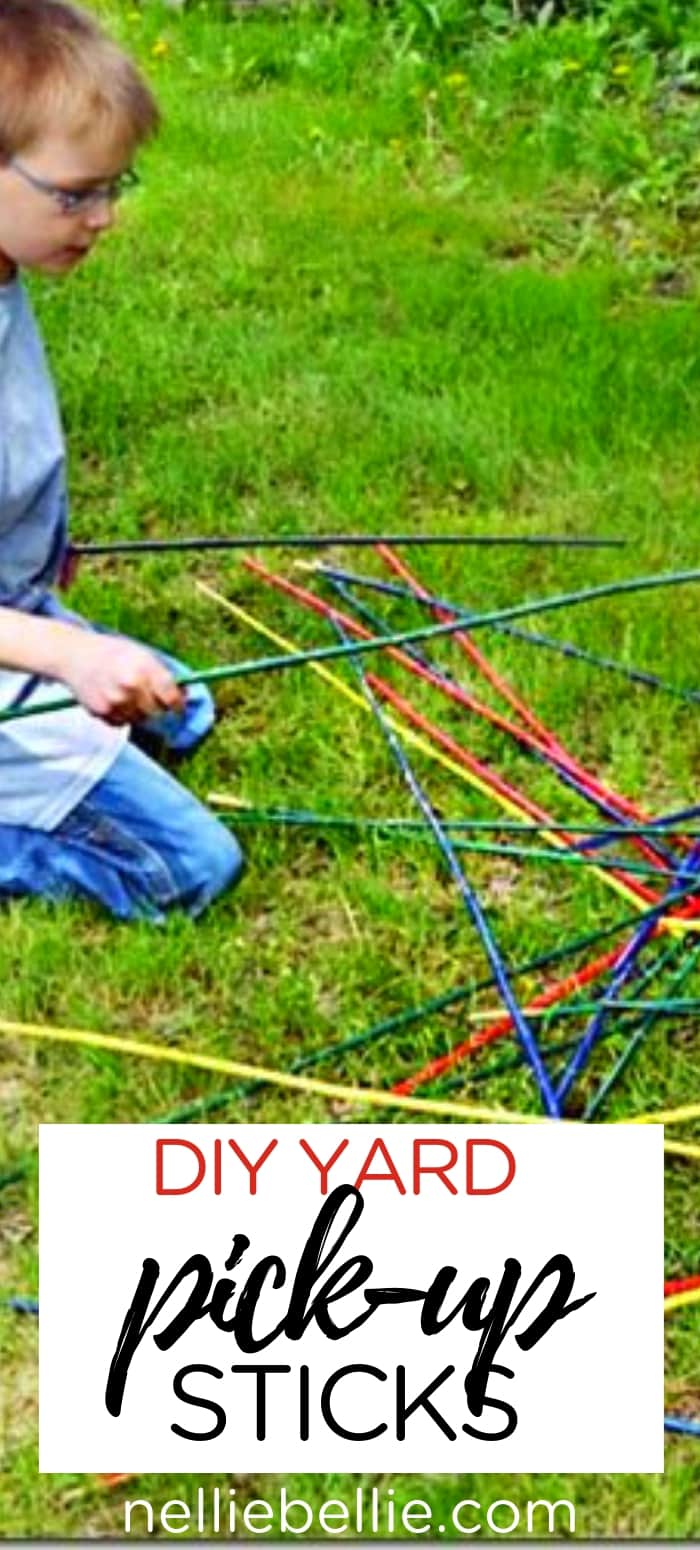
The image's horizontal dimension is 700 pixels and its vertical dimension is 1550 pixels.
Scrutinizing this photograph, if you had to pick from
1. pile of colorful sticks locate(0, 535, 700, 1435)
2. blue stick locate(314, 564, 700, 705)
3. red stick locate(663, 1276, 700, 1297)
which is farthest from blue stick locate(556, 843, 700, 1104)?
blue stick locate(314, 564, 700, 705)

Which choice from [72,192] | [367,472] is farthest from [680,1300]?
[367,472]

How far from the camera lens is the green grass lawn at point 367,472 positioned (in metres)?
2.16

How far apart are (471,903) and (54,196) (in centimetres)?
84

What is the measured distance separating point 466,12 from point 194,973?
3.32 m

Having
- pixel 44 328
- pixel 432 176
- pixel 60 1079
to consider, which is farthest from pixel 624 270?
pixel 60 1079

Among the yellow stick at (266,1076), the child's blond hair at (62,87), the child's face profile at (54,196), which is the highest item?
the child's blond hair at (62,87)

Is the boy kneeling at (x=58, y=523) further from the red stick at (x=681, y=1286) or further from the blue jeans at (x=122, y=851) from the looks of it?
the red stick at (x=681, y=1286)

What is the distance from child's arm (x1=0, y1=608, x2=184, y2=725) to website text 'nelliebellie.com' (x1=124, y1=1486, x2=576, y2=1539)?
2.37ft

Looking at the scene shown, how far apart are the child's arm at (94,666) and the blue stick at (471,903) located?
1.33 ft

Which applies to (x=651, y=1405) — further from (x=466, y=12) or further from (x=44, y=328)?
(x=466, y=12)

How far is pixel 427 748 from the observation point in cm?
262

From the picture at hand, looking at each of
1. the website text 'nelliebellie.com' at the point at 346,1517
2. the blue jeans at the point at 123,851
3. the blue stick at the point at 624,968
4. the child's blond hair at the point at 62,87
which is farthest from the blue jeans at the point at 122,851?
the website text 'nelliebellie.com' at the point at 346,1517

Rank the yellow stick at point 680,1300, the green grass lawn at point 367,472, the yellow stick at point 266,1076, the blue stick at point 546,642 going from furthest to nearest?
the blue stick at point 546,642, the green grass lawn at point 367,472, the yellow stick at point 266,1076, the yellow stick at point 680,1300

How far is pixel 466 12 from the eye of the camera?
16.3 feet
